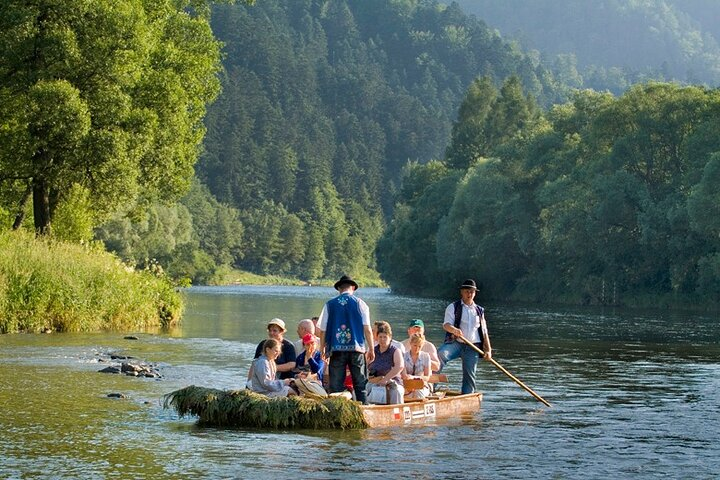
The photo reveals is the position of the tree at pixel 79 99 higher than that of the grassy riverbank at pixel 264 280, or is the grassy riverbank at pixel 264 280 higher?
the tree at pixel 79 99

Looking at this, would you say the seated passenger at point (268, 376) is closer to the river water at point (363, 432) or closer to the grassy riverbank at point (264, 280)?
the river water at point (363, 432)

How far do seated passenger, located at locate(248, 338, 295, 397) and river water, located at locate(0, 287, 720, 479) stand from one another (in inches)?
42.9

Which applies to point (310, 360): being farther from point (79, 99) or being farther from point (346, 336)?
point (79, 99)

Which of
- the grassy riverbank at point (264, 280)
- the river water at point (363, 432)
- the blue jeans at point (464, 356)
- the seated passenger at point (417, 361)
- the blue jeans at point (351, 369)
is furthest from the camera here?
the grassy riverbank at point (264, 280)

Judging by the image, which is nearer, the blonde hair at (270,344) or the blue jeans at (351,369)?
the blue jeans at (351,369)

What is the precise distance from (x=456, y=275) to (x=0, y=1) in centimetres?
6605

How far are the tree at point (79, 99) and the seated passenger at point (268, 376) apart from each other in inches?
902

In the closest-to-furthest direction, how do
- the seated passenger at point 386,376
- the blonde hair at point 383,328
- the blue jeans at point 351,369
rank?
the blue jeans at point 351,369 → the seated passenger at point 386,376 → the blonde hair at point 383,328

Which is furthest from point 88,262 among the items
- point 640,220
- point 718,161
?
point 640,220

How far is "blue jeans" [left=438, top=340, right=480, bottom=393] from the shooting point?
2114cm

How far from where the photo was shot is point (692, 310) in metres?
71.2

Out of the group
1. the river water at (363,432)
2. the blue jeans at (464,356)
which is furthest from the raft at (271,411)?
the blue jeans at (464,356)

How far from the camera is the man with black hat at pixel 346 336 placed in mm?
18047

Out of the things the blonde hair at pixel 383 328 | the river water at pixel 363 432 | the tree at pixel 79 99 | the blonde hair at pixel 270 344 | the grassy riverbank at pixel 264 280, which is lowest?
the river water at pixel 363 432
